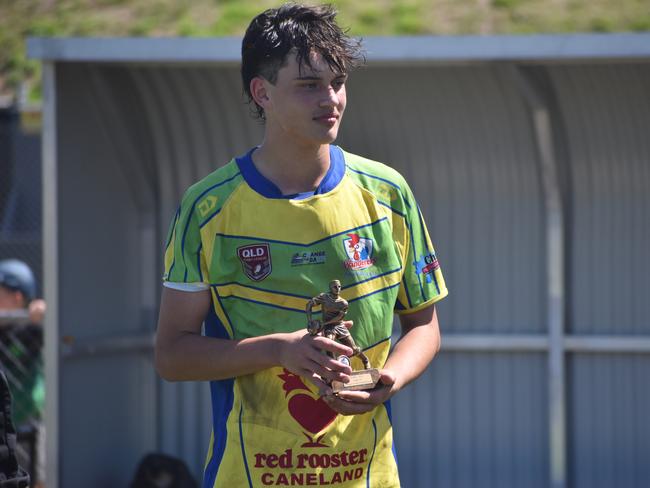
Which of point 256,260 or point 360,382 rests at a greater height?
point 256,260

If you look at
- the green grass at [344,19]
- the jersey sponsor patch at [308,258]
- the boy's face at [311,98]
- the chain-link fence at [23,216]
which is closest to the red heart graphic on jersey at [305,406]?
the jersey sponsor patch at [308,258]

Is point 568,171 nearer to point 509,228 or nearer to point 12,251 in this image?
point 509,228

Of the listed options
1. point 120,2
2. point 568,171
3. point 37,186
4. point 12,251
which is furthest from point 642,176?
point 120,2

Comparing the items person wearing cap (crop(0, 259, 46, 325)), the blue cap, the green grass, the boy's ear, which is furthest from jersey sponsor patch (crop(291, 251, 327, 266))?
the green grass

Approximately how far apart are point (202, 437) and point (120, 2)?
1489 centimetres

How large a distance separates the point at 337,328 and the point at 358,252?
26 cm

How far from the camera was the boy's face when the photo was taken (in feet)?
7.63

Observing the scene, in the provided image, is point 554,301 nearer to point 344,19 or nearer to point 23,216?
point 23,216

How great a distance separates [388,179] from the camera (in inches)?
98.1

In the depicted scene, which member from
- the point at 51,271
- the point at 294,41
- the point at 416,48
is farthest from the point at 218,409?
the point at 51,271

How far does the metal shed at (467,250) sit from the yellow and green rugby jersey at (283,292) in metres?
3.50

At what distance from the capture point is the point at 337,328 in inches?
85.4

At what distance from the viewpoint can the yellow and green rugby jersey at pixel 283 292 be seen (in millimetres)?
2338

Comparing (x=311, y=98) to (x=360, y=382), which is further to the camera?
(x=311, y=98)
